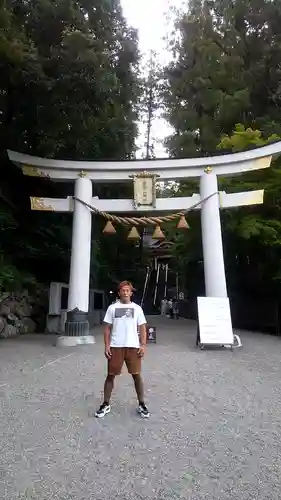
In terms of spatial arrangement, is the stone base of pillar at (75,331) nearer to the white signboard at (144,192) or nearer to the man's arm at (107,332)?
the white signboard at (144,192)

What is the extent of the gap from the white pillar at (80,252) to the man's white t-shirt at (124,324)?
242 inches

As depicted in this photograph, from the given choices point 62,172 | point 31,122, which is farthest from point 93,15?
point 62,172

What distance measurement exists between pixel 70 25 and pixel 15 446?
990 cm

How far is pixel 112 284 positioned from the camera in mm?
22734

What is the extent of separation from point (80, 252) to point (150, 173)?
2.70m

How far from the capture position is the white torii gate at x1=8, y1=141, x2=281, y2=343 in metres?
10.5

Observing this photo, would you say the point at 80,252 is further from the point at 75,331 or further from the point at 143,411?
the point at 143,411

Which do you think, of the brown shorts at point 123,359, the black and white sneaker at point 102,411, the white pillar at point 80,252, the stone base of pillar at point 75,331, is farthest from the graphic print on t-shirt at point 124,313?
the white pillar at point 80,252

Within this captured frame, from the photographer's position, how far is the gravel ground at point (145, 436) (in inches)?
101

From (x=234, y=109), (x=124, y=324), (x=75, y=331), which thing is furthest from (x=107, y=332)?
(x=234, y=109)

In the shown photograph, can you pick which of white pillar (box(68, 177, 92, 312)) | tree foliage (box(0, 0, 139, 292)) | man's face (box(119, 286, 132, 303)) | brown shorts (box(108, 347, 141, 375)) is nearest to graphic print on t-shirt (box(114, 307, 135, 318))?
man's face (box(119, 286, 132, 303))

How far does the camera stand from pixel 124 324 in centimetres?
410

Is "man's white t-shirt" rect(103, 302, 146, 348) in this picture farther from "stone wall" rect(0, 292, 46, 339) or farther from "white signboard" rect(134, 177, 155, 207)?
"stone wall" rect(0, 292, 46, 339)

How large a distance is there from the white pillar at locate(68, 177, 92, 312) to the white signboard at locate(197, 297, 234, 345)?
301 cm
